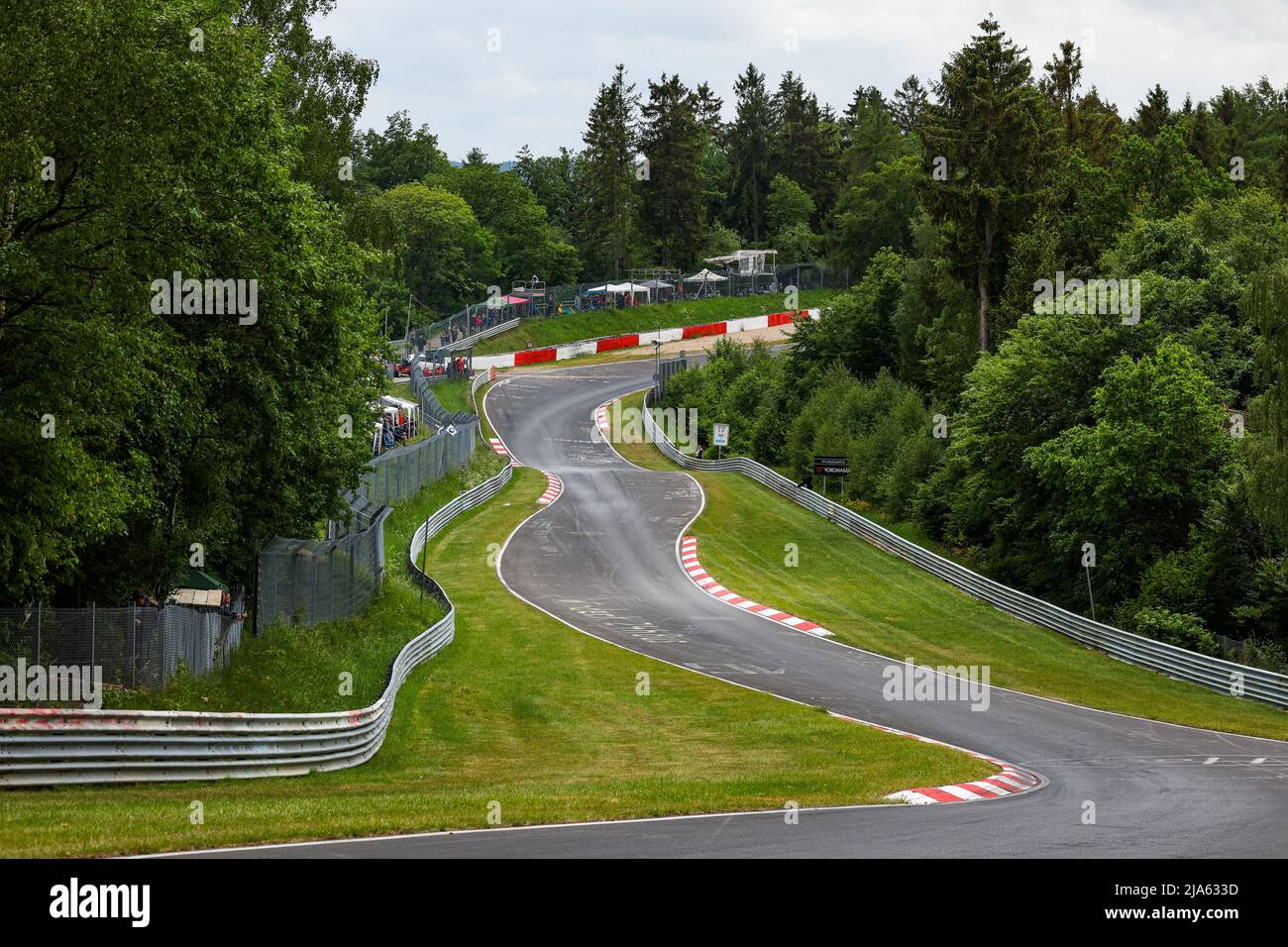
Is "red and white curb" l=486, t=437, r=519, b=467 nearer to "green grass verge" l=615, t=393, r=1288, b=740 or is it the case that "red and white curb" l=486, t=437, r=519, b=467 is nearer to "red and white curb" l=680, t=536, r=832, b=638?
"green grass verge" l=615, t=393, r=1288, b=740

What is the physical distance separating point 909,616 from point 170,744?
1118 inches

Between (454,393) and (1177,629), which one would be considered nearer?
(1177,629)

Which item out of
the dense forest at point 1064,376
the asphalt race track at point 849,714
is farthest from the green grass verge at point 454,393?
the asphalt race track at point 849,714

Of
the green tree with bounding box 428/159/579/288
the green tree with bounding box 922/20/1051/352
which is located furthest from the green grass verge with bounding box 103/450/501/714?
the green tree with bounding box 428/159/579/288

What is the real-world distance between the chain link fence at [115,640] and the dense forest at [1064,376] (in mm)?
26820

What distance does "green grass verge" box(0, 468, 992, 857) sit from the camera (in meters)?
14.9

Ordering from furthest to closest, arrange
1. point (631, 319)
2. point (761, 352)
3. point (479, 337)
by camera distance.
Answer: point (631, 319), point (479, 337), point (761, 352)

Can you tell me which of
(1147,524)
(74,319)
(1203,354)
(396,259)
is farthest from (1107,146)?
(74,319)

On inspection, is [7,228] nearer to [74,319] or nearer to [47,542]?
[74,319]

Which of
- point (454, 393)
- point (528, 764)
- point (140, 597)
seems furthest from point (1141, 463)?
point (454, 393)

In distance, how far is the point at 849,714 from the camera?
29203 millimetres

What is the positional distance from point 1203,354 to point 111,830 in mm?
43066

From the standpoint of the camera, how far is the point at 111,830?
13914mm

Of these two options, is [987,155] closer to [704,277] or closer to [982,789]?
[982,789]
